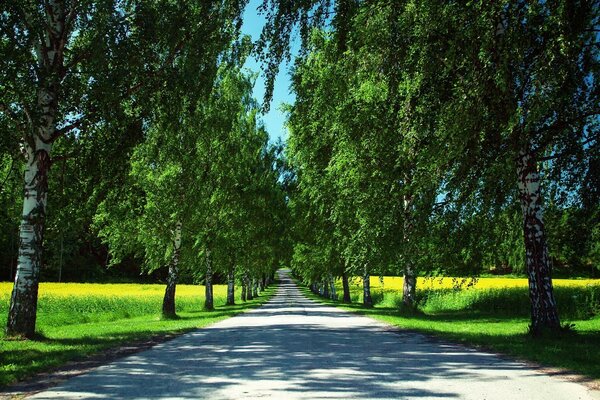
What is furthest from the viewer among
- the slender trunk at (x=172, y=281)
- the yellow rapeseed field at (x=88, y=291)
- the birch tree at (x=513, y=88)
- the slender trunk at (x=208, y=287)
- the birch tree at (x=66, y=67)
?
the yellow rapeseed field at (x=88, y=291)

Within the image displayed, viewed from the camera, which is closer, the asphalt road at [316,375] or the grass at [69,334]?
the asphalt road at [316,375]

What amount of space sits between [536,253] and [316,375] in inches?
278

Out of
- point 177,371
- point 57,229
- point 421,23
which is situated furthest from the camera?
point 57,229

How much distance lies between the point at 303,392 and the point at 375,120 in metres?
8.49

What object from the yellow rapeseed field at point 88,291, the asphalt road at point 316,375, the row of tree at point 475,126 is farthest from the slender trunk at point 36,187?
the yellow rapeseed field at point 88,291

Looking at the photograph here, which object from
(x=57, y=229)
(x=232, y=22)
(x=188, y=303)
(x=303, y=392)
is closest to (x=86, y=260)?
(x=188, y=303)

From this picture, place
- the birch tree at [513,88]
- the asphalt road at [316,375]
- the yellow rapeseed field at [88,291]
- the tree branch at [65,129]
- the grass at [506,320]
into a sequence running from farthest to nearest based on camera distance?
the yellow rapeseed field at [88,291]
the tree branch at [65,129]
the grass at [506,320]
the birch tree at [513,88]
the asphalt road at [316,375]

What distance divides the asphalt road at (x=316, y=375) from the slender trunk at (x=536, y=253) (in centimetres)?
242

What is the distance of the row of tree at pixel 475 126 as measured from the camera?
24.1 ft

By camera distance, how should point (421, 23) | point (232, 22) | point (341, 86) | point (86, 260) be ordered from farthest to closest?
point (86, 260), point (341, 86), point (232, 22), point (421, 23)

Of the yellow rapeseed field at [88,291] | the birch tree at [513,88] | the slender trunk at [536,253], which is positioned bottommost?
the yellow rapeseed field at [88,291]

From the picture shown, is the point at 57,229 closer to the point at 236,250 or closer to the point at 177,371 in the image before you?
the point at 177,371

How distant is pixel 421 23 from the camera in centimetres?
885

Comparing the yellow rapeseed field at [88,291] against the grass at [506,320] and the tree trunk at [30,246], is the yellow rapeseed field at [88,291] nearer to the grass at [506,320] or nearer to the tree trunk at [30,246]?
the tree trunk at [30,246]
